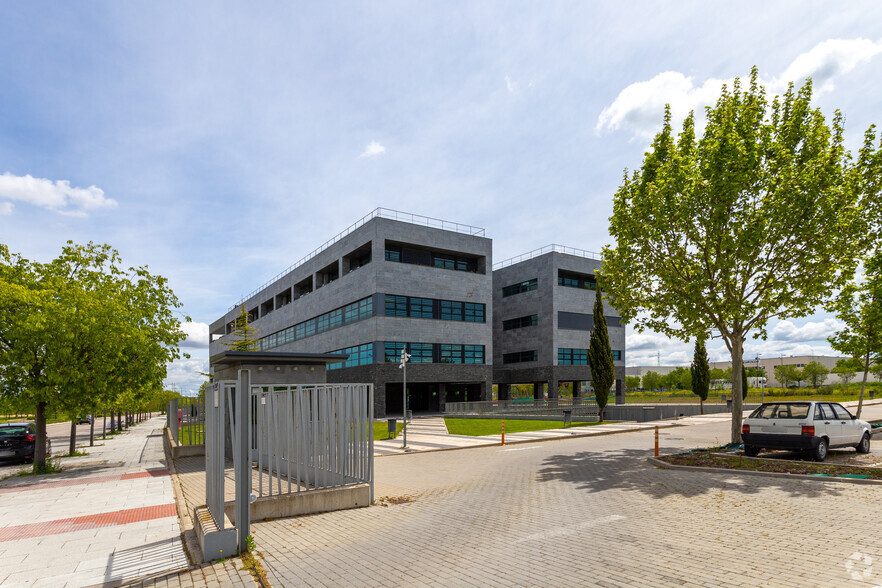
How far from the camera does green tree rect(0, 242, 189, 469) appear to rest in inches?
629

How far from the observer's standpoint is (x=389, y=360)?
146 feet

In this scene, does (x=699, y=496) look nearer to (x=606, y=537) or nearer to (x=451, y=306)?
(x=606, y=537)

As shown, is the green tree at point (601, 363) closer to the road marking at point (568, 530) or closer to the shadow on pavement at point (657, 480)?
the shadow on pavement at point (657, 480)

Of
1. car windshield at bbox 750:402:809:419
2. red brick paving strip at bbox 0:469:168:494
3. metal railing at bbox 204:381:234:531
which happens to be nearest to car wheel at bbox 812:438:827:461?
car windshield at bbox 750:402:809:419

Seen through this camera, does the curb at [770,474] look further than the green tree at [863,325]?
No

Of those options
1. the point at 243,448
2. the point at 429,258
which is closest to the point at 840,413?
the point at 243,448

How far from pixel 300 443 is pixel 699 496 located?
24.4ft

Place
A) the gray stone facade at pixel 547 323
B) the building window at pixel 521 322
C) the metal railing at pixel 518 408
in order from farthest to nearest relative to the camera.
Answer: the building window at pixel 521 322, the gray stone facade at pixel 547 323, the metal railing at pixel 518 408

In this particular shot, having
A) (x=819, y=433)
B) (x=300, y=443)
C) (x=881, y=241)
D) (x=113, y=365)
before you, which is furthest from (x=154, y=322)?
(x=881, y=241)

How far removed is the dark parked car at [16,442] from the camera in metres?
19.1

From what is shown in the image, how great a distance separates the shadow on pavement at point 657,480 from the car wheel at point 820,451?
315cm

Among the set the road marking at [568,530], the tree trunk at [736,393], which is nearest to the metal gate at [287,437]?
the road marking at [568,530]

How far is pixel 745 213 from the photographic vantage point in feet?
53.9

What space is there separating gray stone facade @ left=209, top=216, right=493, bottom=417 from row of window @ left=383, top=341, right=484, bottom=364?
397mm
